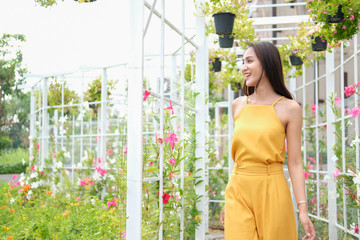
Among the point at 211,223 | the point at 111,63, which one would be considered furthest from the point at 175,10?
the point at 211,223

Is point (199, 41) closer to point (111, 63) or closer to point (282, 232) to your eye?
point (282, 232)

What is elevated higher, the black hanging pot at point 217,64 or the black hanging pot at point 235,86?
the black hanging pot at point 217,64

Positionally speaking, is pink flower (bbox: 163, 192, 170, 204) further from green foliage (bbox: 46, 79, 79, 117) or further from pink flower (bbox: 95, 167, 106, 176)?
green foliage (bbox: 46, 79, 79, 117)

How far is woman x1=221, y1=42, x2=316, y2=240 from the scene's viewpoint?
7.11ft

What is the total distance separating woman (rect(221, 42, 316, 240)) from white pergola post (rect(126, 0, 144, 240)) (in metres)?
0.41

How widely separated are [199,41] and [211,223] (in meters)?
4.47

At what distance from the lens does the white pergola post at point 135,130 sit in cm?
222

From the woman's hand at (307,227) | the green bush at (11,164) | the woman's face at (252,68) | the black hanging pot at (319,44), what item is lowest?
the green bush at (11,164)

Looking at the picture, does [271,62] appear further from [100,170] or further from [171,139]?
[100,170]

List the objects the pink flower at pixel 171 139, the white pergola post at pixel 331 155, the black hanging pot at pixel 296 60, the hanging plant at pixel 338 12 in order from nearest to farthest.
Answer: the pink flower at pixel 171 139 < the hanging plant at pixel 338 12 < the white pergola post at pixel 331 155 < the black hanging pot at pixel 296 60

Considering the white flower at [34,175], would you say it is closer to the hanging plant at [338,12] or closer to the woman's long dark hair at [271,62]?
the hanging plant at [338,12]

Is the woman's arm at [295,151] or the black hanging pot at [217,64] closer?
the woman's arm at [295,151]

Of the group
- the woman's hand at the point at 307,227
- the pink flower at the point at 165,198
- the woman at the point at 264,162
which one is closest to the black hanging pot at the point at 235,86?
the pink flower at the point at 165,198

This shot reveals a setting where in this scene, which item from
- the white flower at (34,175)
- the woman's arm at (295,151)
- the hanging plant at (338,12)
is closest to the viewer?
the woman's arm at (295,151)
